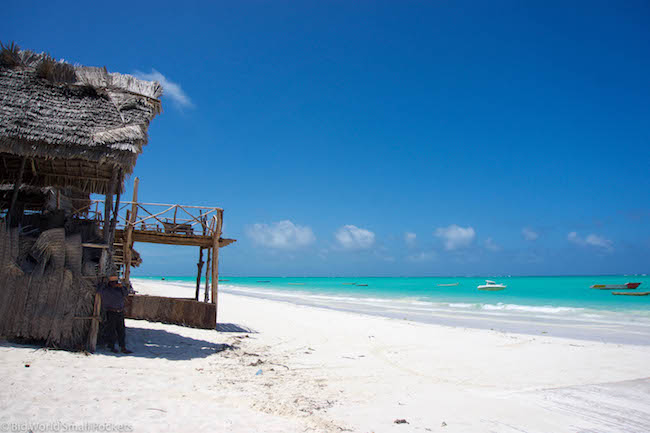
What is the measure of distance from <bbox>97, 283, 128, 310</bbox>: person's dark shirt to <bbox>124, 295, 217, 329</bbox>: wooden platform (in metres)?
4.11

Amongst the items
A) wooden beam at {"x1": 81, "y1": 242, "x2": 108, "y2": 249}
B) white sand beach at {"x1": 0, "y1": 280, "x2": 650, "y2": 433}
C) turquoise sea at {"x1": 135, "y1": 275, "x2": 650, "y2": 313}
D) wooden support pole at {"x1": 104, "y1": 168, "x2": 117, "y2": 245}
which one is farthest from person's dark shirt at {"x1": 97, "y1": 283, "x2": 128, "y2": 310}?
turquoise sea at {"x1": 135, "y1": 275, "x2": 650, "y2": 313}

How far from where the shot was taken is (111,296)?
8.02 meters

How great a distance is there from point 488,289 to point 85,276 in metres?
57.9

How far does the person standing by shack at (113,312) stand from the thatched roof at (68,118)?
8.05 feet

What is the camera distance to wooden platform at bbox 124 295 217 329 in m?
12.1

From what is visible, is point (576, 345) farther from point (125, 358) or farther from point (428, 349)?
point (125, 358)

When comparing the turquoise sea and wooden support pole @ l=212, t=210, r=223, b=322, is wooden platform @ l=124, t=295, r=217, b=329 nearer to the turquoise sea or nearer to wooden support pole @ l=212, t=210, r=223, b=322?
wooden support pole @ l=212, t=210, r=223, b=322

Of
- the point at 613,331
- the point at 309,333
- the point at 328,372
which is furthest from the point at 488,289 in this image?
the point at 328,372

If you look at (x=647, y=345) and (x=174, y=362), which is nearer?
(x=174, y=362)

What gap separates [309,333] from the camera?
13055 millimetres

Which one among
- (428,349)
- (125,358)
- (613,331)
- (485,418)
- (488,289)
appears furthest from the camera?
(488,289)

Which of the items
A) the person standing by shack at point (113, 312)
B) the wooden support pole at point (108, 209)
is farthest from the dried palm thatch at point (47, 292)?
the wooden support pole at point (108, 209)

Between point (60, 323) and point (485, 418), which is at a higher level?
point (60, 323)

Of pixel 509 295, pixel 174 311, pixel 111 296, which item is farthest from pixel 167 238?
pixel 509 295
